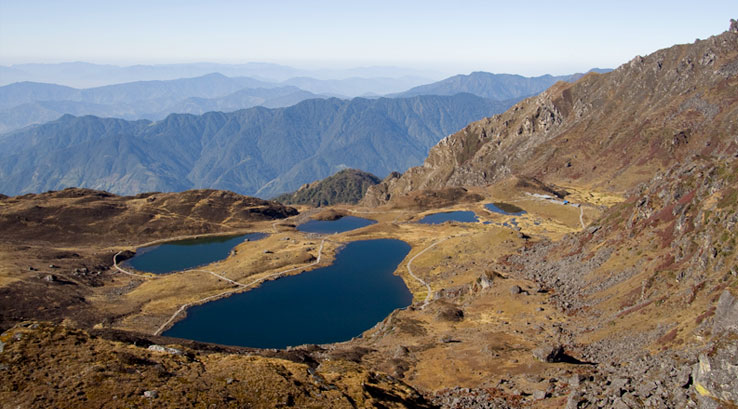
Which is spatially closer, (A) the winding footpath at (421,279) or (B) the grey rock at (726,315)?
(B) the grey rock at (726,315)

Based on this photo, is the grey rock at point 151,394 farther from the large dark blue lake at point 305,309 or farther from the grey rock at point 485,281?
the grey rock at point 485,281

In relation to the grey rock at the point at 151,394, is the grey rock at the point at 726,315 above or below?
above

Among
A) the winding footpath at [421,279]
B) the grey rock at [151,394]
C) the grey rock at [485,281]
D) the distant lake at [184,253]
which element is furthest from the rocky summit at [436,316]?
the distant lake at [184,253]

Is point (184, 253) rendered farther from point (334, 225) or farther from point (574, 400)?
point (574, 400)

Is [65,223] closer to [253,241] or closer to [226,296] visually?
[253,241]

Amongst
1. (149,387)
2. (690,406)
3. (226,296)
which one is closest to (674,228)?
(690,406)

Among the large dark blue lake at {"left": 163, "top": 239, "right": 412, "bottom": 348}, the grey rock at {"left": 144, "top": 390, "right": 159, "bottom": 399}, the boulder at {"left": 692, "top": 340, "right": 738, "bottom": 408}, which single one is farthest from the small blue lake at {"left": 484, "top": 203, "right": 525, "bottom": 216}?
the grey rock at {"left": 144, "top": 390, "right": 159, "bottom": 399}
